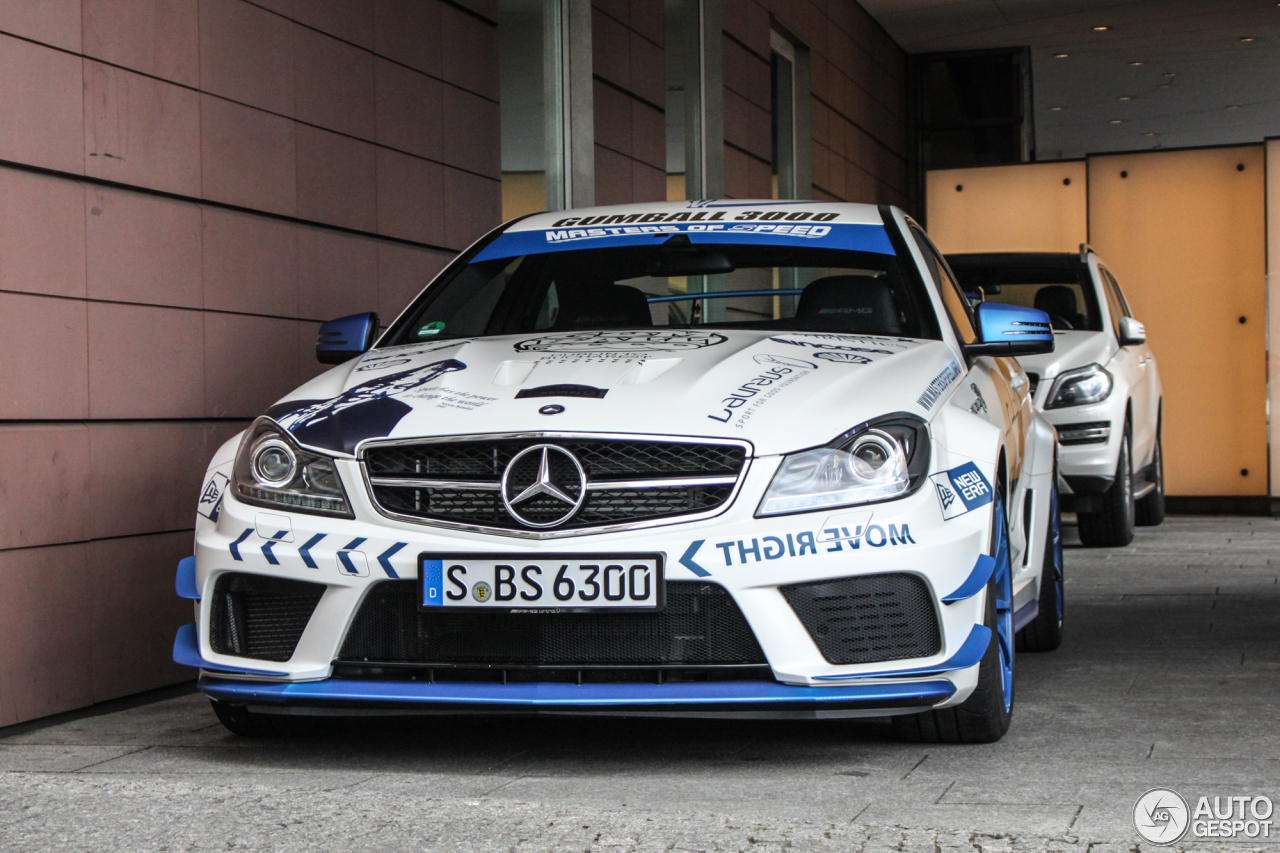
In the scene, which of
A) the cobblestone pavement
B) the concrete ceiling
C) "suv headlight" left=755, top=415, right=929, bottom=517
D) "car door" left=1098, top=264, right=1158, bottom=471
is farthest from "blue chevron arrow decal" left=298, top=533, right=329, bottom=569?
the concrete ceiling

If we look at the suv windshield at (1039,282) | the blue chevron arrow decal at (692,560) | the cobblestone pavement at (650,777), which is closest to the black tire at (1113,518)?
the suv windshield at (1039,282)

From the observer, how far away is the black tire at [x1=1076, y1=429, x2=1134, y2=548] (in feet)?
33.9

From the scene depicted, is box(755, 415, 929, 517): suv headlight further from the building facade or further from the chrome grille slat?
the building facade

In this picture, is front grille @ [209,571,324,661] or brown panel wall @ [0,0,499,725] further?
brown panel wall @ [0,0,499,725]

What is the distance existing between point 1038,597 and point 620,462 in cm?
239

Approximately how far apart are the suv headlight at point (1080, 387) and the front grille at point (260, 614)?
23.0 ft

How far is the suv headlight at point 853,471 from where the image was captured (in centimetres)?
369

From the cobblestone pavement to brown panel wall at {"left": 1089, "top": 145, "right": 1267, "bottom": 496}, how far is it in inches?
338

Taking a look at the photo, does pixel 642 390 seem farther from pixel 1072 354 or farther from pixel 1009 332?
pixel 1072 354

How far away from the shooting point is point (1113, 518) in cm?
1033

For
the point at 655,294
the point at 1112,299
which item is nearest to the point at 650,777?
the point at 655,294

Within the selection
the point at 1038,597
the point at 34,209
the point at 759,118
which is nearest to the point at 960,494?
the point at 1038,597

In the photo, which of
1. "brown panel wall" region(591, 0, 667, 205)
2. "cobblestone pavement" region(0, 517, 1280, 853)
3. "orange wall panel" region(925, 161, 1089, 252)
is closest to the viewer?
"cobblestone pavement" region(0, 517, 1280, 853)

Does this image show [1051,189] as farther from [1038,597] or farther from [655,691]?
[655,691]
